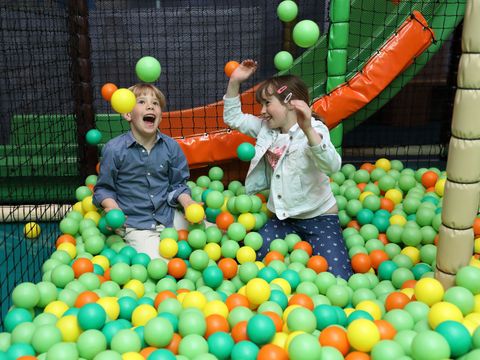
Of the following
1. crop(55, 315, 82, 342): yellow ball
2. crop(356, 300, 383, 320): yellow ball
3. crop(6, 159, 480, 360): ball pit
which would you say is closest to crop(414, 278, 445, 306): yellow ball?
crop(6, 159, 480, 360): ball pit

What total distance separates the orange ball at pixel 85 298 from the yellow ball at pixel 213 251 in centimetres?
59

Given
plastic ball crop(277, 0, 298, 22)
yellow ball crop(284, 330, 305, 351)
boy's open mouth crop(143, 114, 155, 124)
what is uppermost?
plastic ball crop(277, 0, 298, 22)

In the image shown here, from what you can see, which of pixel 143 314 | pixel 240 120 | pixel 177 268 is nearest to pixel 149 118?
pixel 240 120

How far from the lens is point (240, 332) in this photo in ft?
5.15

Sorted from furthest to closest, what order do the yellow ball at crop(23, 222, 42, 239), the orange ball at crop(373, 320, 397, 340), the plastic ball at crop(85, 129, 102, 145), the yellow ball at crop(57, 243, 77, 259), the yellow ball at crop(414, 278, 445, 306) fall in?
the plastic ball at crop(85, 129, 102, 145) < the yellow ball at crop(23, 222, 42, 239) < the yellow ball at crop(57, 243, 77, 259) < the yellow ball at crop(414, 278, 445, 306) < the orange ball at crop(373, 320, 397, 340)

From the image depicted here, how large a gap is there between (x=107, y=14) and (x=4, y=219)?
2145 mm

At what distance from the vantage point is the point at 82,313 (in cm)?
158

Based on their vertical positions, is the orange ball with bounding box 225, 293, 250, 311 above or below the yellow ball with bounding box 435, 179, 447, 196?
below

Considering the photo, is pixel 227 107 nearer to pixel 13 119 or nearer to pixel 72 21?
pixel 72 21

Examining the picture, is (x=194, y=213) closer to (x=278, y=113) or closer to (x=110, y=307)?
(x=278, y=113)

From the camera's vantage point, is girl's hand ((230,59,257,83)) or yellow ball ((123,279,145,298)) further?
girl's hand ((230,59,257,83))

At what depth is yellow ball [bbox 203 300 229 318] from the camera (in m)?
1.71

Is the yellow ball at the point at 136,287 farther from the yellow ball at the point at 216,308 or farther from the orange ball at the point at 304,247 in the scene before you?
the orange ball at the point at 304,247

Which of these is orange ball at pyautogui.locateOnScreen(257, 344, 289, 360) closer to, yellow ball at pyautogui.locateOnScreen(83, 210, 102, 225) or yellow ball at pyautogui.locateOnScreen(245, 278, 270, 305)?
yellow ball at pyautogui.locateOnScreen(245, 278, 270, 305)
